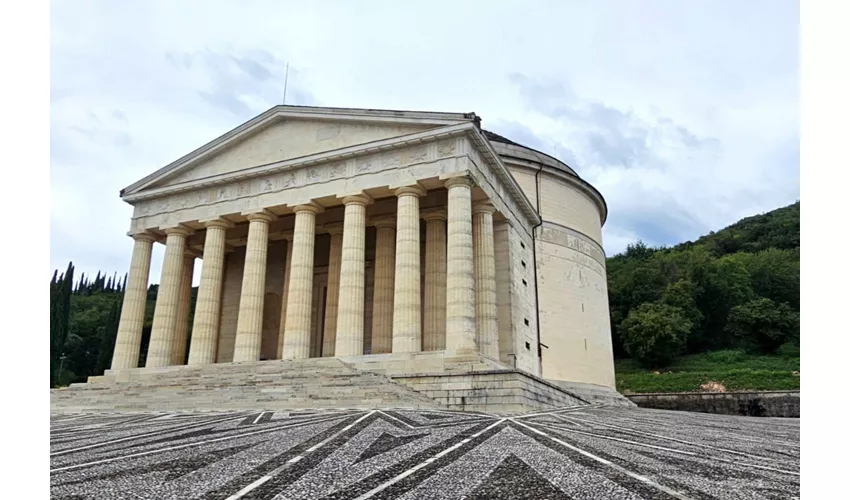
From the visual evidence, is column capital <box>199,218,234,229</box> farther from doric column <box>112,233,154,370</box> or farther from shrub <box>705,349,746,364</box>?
shrub <box>705,349,746,364</box>

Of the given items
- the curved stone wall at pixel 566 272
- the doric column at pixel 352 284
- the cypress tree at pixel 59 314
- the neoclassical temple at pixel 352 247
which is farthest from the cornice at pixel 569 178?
the cypress tree at pixel 59 314

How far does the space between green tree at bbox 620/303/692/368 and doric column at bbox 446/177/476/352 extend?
3123 centimetres

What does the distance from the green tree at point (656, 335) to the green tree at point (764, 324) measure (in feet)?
14.9

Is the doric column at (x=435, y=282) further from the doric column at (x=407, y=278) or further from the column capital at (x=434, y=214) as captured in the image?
the doric column at (x=407, y=278)

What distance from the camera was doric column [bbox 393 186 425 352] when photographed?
2097cm

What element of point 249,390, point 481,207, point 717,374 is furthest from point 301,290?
point 717,374

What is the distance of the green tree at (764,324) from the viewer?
4706 centimetres

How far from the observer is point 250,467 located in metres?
6.79

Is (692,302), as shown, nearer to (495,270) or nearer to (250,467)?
(495,270)

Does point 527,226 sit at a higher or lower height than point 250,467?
higher

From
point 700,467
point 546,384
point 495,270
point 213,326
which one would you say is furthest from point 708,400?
point 700,467

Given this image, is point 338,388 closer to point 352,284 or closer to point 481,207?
point 352,284

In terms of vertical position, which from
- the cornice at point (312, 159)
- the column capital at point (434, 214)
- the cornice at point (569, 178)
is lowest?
the column capital at point (434, 214)

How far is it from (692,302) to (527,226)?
95.1 ft
